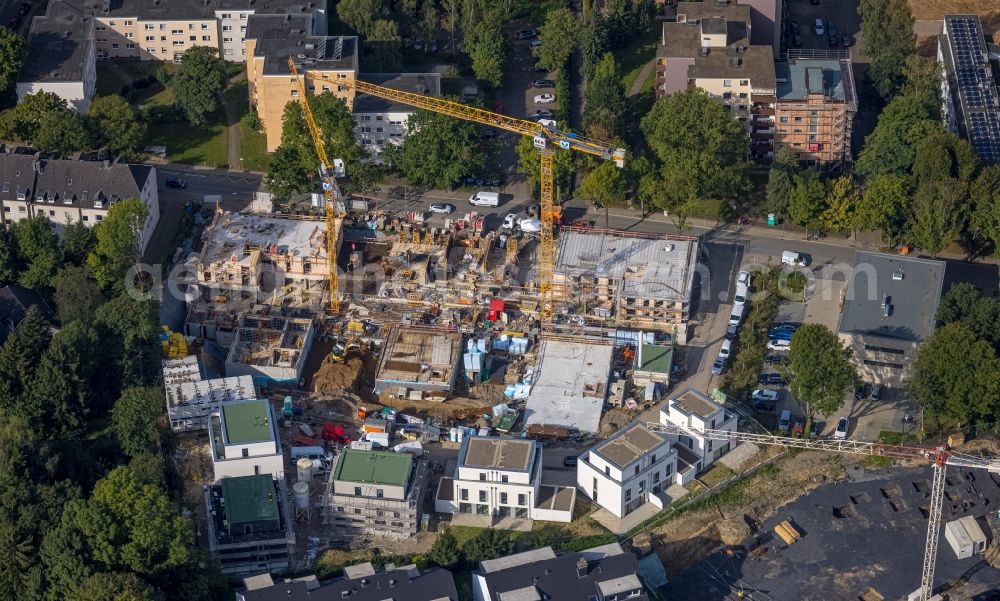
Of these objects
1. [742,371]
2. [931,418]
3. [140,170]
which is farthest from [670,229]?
[140,170]

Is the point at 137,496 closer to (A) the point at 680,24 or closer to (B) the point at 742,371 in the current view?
(B) the point at 742,371

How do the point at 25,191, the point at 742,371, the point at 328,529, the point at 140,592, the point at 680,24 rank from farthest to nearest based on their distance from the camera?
Answer: the point at 680,24 → the point at 25,191 → the point at 742,371 → the point at 328,529 → the point at 140,592

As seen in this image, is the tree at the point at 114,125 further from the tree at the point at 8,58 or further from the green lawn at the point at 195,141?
the tree at the point at 8,58

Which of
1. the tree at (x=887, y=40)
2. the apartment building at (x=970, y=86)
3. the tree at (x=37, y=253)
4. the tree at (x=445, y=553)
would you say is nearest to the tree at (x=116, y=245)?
the tree at (x=37, y=253)

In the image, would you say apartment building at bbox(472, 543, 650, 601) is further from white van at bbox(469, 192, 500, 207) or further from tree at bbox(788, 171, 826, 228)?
white van at bbox(469, 192, 500, 207)

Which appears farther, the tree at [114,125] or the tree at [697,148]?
the tree at [114,125]

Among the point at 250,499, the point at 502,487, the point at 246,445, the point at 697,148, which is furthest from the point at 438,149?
the point at 250,499

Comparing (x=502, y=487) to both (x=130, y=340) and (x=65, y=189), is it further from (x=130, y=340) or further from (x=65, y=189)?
(x=65, y=189)

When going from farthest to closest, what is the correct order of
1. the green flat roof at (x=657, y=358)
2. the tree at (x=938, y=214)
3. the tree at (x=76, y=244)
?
the tree at (x=938, y=214), the tree at (x=76, y=244), the green flat roof at (x=657, y=358)
